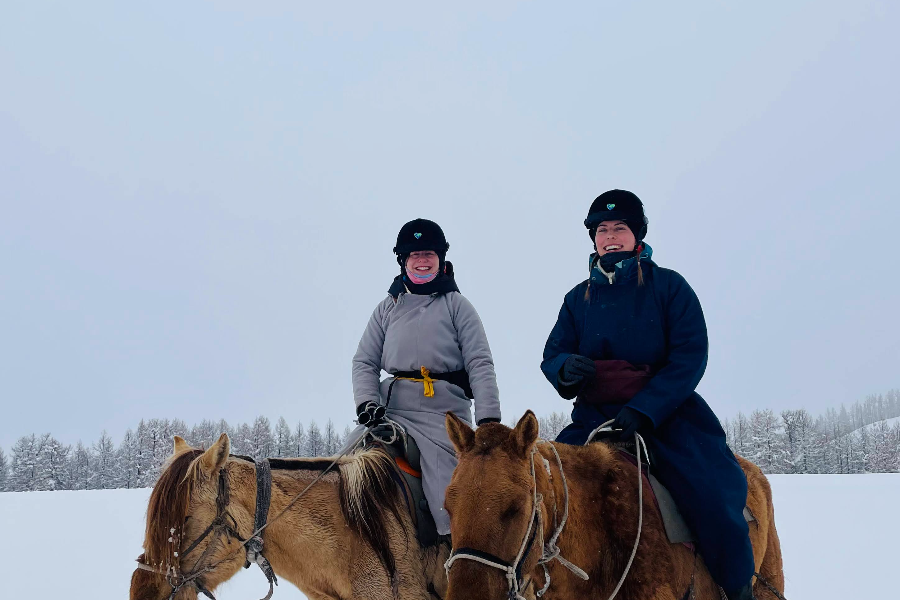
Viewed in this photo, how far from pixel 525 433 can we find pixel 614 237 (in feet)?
6.12

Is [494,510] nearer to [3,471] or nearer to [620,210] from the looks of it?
[620,210]

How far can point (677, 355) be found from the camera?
339cm

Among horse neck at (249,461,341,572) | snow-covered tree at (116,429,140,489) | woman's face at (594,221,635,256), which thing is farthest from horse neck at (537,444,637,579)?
snow-covered tree at (116,429,140,489)

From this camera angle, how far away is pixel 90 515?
12.8 meters

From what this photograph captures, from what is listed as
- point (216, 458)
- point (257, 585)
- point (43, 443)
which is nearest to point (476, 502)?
point (216, 458)

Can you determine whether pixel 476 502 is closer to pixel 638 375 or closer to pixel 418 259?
pixel 638 375

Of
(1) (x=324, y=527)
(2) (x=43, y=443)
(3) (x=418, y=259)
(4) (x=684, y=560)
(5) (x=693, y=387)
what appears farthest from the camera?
(2) (x=43, y=443)

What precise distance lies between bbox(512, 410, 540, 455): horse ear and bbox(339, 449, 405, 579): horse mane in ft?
6.05

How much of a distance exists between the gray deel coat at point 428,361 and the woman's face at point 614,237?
52.4 inches

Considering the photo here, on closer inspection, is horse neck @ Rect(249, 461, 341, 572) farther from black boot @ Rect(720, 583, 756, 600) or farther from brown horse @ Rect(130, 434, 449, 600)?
black boot @ Rect(720, 583, 756, 600)

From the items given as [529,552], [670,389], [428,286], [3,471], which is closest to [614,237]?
[670,389]

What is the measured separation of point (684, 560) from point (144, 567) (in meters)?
2.74

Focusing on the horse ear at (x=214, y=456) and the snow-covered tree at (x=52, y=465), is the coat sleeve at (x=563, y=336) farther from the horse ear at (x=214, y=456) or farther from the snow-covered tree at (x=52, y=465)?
the snow-covered tree at (x=52, y=465)

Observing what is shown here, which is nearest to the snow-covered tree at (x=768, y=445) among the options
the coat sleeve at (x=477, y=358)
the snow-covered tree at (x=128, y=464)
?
the snow-covered tree at (x=128, y=464)
